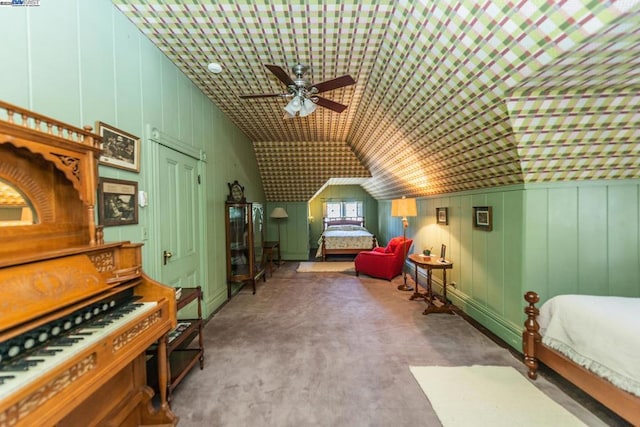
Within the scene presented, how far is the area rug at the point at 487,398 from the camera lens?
1.64 metres

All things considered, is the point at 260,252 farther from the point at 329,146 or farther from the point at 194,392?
the point at 194,392

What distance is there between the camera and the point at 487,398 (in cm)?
183

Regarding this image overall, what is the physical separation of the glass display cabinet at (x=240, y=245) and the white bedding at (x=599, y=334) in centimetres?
357

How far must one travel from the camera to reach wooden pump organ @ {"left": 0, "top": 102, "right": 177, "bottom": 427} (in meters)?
0.91

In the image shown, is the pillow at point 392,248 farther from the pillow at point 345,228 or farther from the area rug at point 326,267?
the pillow at point 345,228

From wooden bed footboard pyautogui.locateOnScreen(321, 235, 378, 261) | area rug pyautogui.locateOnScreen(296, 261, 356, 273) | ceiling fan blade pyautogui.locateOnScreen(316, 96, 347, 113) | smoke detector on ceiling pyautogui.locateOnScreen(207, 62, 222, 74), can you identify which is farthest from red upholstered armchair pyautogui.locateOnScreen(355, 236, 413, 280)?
smoke detector on ceiling pyautogui.locateOnScreen(207, 62, 222, 74)

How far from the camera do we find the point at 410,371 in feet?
7.07

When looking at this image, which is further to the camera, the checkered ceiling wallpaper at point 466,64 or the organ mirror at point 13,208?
the checkered ceiling wallpaper at point 466,64

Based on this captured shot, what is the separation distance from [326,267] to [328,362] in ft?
12.2

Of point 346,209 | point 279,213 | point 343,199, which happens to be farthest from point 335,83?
point 346,209

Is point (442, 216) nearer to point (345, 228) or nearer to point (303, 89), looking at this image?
point (303, 89)

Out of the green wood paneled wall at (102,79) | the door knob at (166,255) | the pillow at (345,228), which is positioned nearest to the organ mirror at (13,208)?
the green wood paneled wall at (102,79)

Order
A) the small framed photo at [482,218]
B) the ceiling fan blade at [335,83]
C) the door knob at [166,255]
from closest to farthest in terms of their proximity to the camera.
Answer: the ceiling fan blade at [335,83] → the door knob at [166,255] → the small framed photo at [482,218]

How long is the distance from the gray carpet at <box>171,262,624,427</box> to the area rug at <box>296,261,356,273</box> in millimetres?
1845
